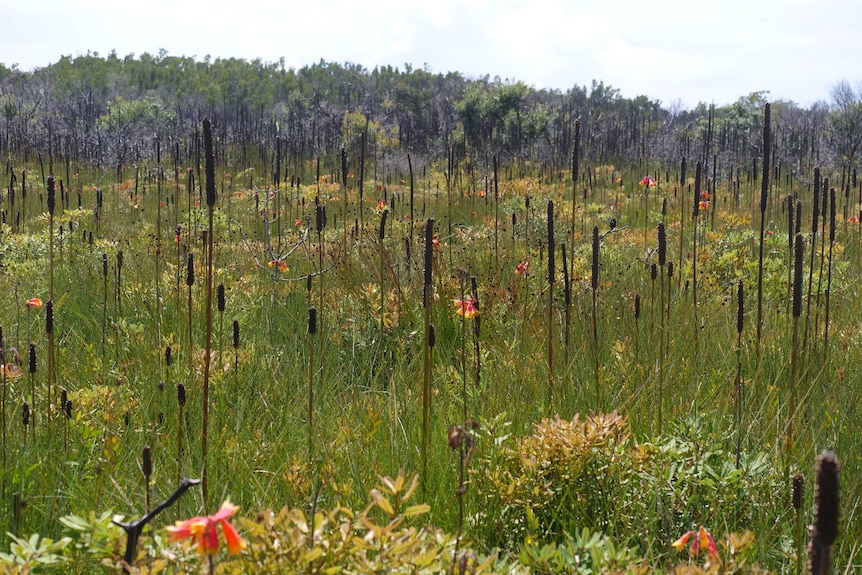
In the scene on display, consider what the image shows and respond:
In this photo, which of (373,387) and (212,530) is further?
(373,387)

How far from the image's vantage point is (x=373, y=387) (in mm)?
3131

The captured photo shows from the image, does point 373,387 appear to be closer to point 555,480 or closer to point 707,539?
point 555,480

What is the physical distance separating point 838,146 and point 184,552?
25215 millimetres

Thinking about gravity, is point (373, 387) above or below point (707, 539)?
below

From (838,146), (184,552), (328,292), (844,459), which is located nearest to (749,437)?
(844,459)

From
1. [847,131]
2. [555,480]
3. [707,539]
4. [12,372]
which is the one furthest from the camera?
[847,131]

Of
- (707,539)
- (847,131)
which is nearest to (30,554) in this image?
(707,539)

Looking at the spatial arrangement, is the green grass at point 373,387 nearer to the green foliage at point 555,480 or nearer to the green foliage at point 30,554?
the green foliage at point 555,480

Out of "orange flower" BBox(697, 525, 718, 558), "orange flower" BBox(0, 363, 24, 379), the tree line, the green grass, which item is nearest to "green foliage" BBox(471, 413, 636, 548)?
the green grass

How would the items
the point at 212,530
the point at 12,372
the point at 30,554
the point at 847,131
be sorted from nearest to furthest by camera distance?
the point at 212,530 → the point at 30,554 → the point at 12,372 → the point at 847,131

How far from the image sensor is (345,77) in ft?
189

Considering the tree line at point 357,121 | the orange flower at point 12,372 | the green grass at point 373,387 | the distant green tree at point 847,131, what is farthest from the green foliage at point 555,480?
the distant green tree at point 847,131

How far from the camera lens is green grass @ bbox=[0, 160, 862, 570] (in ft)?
6.49

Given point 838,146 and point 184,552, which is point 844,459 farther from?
point 838,146
